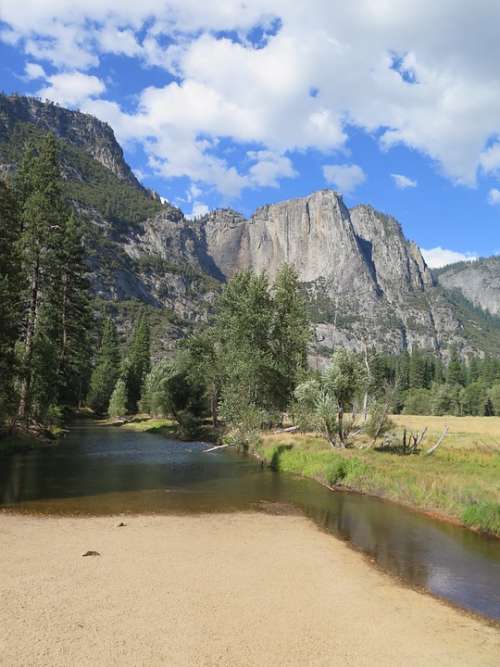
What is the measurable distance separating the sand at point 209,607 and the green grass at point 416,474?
8.26 meters

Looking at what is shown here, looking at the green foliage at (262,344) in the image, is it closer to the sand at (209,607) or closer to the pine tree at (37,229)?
the pine tree at (37,229)

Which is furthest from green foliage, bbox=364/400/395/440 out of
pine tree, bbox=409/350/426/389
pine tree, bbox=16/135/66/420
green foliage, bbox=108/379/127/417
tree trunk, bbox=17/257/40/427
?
pine tree, bbox=409/350/426/389

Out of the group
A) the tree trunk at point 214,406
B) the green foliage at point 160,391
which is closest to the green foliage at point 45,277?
the green foliage at point 160,391

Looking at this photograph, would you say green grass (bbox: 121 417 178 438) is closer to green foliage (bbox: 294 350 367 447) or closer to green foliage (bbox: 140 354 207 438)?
green foliage (bbox: 140 354 207 438)

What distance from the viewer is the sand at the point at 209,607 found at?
9.78m

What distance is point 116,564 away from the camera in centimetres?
1470

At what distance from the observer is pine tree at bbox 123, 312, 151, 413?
103 m

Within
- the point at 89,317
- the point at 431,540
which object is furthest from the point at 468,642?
the point at 89,317

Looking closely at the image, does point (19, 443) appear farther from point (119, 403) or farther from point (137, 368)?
point (137, 368)

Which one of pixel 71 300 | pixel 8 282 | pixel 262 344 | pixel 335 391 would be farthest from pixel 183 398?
pixel 8 282

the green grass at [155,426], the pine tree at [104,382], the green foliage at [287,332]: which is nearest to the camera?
the green foliage at [287,332]

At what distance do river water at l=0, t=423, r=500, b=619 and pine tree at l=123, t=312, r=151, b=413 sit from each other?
198 feet

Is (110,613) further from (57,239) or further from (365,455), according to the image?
(57,239)

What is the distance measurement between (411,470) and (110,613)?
21779 mm
